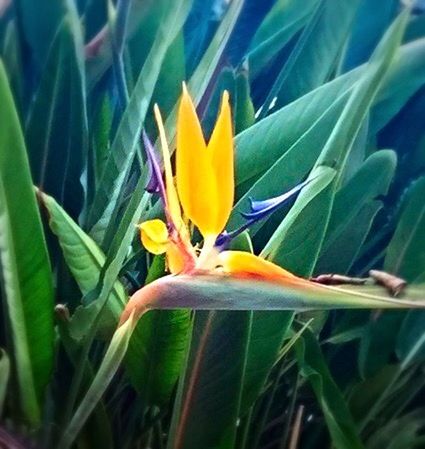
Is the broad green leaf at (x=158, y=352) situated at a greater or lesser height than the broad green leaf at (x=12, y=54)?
A: lesser

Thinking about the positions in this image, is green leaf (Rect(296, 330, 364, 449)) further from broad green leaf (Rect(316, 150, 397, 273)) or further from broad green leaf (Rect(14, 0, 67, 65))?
broad green leaf (Rect(14, 0, 67, 65))

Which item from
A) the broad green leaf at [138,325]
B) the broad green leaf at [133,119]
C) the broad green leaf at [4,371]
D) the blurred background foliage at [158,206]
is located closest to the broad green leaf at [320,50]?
the blurred background foliage at [158,206]

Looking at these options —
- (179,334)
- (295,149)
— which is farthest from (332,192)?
(179,334)

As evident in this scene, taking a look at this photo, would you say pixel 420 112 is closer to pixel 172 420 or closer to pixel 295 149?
pixel 295 149

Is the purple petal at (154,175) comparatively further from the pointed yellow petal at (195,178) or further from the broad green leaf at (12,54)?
the broad green leaf at (12,54)

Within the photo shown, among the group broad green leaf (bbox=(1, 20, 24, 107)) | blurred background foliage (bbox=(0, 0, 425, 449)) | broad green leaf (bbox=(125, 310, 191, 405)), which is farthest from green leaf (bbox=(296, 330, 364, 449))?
broad green leaf (bbox=(1, 20, 24, 107))

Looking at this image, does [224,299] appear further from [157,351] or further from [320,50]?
[320,50]
